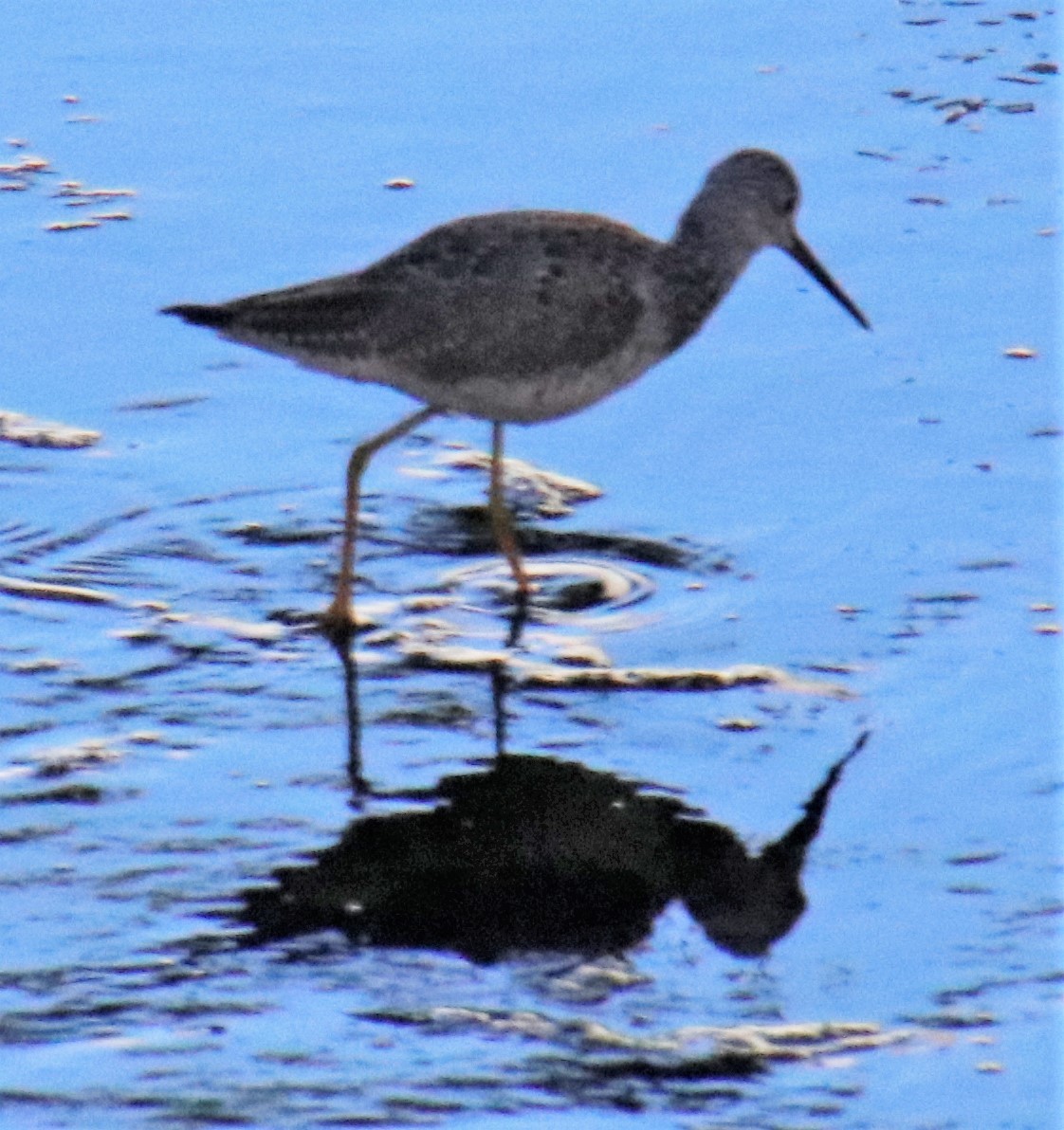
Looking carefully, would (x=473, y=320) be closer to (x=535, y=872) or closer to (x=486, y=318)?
(x=486, y=318)

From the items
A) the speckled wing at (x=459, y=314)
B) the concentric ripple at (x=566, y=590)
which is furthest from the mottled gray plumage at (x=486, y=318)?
the concentric ripple at (x=566, y=590)

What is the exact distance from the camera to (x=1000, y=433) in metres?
7.10

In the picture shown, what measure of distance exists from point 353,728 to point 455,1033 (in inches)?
51.9

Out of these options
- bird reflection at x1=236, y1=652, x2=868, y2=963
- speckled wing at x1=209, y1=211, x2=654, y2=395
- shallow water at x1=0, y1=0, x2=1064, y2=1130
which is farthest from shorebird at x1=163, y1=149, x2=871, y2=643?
bird reflection at x1=236, y1=652, x2=868, y2=963

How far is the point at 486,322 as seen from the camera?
6.40 metres

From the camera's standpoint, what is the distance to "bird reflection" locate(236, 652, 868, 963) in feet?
16.2

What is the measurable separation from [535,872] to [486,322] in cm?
173

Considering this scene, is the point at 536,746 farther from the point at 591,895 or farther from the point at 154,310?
the point at 154,310

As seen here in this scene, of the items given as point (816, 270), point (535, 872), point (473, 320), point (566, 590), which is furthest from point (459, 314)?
point (535, 872)

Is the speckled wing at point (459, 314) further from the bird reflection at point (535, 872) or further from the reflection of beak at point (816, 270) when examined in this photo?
the bird reflection at point (535, 872)

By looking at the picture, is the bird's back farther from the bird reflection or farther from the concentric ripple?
the bird reflection

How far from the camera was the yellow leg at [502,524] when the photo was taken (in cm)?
644

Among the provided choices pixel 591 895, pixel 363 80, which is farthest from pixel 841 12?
pixel 591 895

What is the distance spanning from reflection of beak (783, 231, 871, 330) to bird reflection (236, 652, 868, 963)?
6.52 feet
